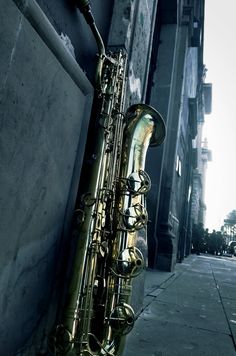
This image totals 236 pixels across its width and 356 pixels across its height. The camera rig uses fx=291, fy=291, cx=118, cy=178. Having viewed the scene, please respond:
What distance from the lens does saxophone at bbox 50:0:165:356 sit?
1509 millimetres

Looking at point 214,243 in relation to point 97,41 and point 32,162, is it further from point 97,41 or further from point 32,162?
point 32,162

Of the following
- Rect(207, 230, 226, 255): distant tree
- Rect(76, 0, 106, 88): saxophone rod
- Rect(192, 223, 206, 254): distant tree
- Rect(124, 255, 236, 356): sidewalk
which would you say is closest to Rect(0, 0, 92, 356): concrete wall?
Rect(76, 0, 106, 88): saxophone rod

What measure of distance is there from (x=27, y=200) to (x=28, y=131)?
325mm

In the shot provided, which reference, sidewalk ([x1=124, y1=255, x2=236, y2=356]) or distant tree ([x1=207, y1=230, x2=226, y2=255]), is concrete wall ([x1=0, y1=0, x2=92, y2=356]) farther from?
distant tree ([x1=207, y1=230, x2=226, y2=255])

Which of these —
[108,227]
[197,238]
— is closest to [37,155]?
[108,227]

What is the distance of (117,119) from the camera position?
2.12 metres

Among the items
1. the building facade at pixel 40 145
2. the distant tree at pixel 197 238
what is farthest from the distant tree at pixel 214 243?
the building facade at pixel 40 145

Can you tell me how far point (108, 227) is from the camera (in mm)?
1893

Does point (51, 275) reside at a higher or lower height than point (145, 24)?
lower

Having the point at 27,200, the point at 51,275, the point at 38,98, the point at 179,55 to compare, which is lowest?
the point at 51,275

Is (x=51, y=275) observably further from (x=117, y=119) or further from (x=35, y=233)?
(x=117, y=119)

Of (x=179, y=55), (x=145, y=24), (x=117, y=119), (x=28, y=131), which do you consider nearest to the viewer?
(x=28, y=131)

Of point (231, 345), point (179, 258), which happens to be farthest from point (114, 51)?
point (179, 258)

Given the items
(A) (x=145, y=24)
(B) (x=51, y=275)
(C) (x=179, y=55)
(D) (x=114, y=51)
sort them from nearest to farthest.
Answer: (B) (x=51, y=275) → (D) (x=114, y=51) → (A) (x=145, y=24) → (C) (x=179, y=55)
